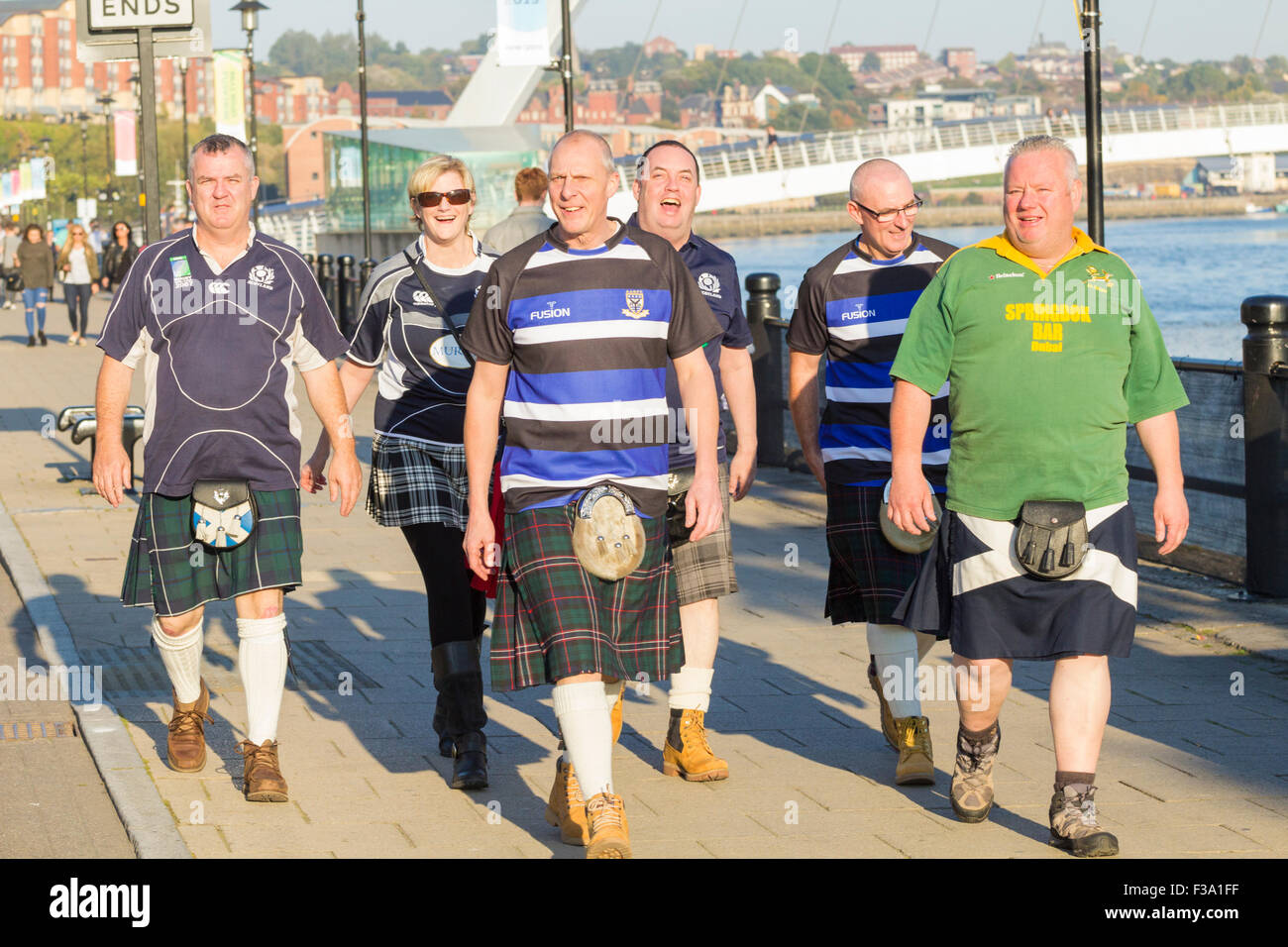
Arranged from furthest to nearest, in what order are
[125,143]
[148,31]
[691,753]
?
[125,143] < [148,31] < [691,753]

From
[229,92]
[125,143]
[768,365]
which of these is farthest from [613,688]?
[125,143]

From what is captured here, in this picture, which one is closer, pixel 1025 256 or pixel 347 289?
pixel 1025 256

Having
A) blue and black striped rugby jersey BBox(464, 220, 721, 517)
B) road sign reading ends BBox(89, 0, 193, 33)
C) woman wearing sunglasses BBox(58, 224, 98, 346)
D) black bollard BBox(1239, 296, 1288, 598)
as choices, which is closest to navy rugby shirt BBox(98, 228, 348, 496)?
blue and black striped rugby jersey BBox(464, 220, 721, 517)

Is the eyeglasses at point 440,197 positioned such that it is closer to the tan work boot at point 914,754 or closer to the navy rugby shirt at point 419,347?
the navy rugby shirt at point 419,347

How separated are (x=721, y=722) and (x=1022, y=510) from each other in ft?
6.03

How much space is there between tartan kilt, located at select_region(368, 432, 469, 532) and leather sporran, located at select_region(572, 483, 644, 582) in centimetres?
111

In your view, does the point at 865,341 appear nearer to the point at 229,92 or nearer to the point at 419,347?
the point at 419,347

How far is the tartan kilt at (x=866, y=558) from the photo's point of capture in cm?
555

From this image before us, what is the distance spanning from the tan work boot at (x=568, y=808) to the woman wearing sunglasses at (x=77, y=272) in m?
21.5

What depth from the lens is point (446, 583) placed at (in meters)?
5.58

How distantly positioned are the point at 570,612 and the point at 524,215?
5.58 meters

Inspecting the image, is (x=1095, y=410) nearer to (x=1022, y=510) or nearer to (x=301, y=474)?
(x=1022, y=510)

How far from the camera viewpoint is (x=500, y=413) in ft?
15.8
